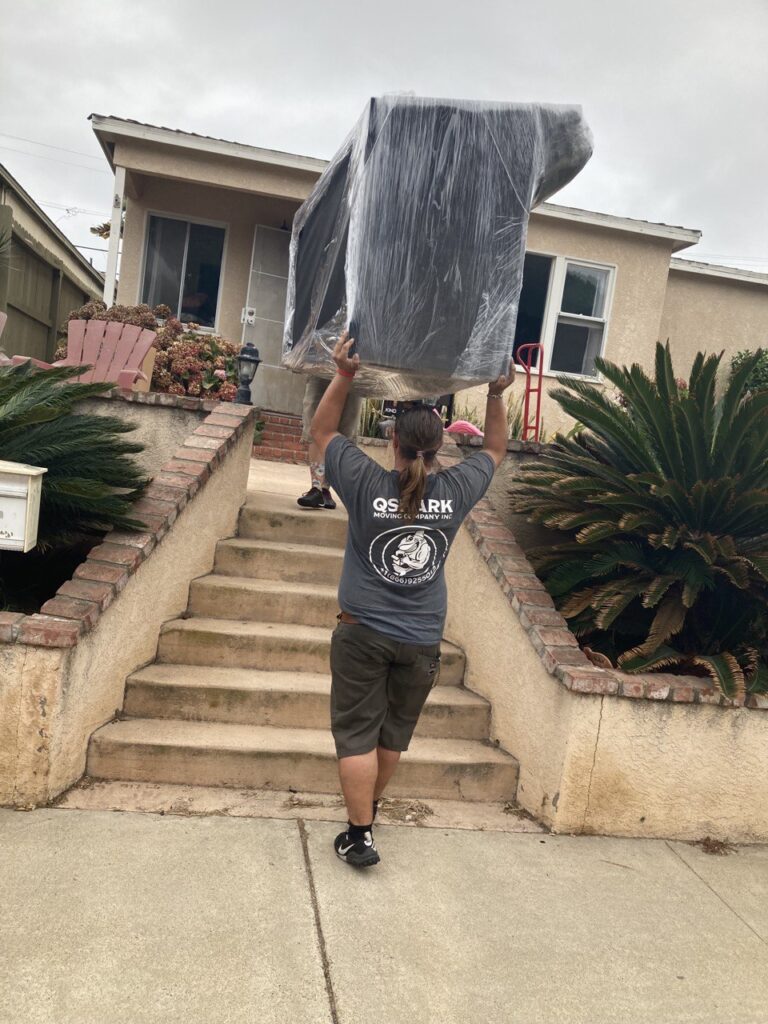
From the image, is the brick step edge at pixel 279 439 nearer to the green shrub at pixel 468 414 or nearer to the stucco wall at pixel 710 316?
the green shrub at pixel 468 414

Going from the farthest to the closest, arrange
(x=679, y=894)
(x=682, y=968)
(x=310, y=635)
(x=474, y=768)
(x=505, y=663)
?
(x=310, y=635)
(x=505, y=663)
(x=474, y=768)
(x=679, y=894)
(x=682, y=968)

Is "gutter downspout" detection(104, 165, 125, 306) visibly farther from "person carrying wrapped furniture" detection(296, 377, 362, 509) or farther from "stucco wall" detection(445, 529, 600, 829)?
"stucco wall" detection(445, 529, 600, 829)

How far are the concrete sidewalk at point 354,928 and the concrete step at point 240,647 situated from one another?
1010 millimetres

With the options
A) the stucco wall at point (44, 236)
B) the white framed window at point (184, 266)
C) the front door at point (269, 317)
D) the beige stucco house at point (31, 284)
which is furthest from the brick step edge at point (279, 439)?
the stucco wall at point (44, 236)

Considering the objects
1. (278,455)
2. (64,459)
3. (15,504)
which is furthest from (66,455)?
(278,455)

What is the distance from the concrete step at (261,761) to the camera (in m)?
3.46

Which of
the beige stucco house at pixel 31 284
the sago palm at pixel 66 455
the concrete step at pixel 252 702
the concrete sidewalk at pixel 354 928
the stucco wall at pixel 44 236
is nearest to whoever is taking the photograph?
the concrete sidewalk at pixel 354 928

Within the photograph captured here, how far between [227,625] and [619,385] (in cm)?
246

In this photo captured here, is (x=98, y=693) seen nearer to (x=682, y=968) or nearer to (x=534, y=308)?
(x=682, y=968)

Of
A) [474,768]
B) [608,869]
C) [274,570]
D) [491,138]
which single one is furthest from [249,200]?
[608,869]

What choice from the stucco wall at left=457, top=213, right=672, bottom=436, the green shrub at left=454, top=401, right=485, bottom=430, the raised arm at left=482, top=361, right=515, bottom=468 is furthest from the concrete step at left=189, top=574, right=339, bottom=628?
the stucco wall at left=457, top=213, right=672, bottom=436

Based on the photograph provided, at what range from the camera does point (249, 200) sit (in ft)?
33.4

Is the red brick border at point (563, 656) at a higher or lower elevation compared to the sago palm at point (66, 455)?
lower

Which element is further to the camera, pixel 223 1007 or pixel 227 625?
pixel 227 625
